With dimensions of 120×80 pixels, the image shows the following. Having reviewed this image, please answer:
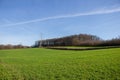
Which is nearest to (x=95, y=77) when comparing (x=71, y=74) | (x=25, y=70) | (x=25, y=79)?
(x=71, y=74)

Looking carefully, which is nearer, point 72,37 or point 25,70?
point 25,70

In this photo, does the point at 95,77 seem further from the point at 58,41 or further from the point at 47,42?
the point at 47,42

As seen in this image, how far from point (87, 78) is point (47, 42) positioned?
78.8 m

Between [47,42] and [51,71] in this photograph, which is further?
[47,42]

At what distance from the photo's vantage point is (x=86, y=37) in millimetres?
81250

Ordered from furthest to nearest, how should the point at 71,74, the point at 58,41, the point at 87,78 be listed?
the point at 58,41
the point at 71,74
the point at 87,78

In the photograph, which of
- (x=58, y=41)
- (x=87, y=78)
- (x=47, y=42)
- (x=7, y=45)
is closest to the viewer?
(x=87, y=78)

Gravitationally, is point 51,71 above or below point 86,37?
below

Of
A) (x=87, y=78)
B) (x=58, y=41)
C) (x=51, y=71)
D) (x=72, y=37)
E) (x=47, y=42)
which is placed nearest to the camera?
(x=87, y=78)

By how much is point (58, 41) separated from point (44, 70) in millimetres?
69877

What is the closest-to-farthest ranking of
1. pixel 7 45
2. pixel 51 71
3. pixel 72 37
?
pixel 51 71 → pixel 7 45 → pixel 72 37

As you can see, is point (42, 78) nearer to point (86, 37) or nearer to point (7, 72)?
point (7, 72)

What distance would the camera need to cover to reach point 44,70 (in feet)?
49.7

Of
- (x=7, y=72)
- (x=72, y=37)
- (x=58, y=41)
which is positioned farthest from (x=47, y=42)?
(x=7, y=72)
